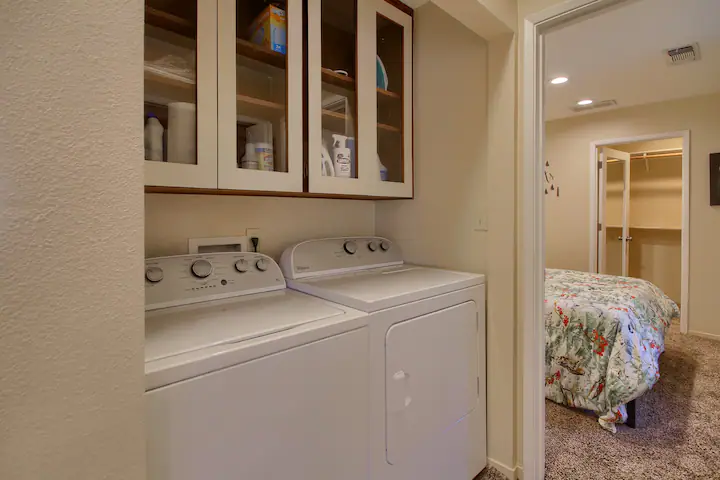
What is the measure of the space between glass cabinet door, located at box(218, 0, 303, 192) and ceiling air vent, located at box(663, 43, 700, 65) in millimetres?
2777

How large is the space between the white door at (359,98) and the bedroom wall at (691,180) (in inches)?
133

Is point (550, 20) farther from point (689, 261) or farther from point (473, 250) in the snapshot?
point (689, 261)

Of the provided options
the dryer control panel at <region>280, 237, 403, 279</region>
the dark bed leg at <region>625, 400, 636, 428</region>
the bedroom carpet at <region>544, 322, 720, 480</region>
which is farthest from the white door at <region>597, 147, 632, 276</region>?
the dryer control panel at <region>280, 237, 403, 279</region>

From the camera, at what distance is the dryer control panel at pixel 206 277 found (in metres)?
1.18

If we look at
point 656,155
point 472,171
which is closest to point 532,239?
point 472,171

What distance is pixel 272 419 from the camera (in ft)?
2.93

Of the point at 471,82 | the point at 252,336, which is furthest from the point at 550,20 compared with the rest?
the point at 252,336

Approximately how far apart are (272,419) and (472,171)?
135cm

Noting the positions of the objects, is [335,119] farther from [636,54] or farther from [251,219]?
[636,54]

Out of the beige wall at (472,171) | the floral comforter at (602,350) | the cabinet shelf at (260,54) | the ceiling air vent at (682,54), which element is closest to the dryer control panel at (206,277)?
the cabinet shelf at (260,54)

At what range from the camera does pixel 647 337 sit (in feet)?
7.09

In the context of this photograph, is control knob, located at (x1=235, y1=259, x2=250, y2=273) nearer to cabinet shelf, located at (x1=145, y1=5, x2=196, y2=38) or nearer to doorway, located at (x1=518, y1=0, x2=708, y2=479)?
cabinet shelf, located at (x1=145, y1=5, x2=196, y2=38)

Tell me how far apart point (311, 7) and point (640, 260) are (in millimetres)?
5567

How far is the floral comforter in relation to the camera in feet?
6.56
